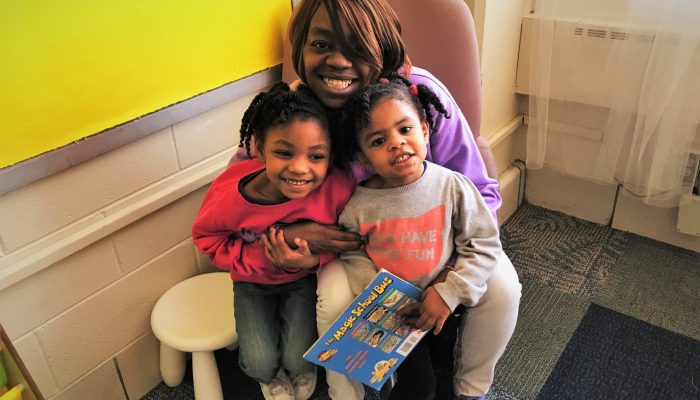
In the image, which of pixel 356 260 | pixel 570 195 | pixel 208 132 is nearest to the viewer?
pixel 356 260

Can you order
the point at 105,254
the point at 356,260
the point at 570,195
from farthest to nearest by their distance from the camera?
the point at 570,195 → the point at 105,254 → the point at 356,260

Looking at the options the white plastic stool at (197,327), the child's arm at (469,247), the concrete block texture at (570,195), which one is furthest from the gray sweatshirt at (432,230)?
the concrete block texture at (570,195)

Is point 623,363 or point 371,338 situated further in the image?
point 623,363

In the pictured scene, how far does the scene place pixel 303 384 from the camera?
4.37 feet

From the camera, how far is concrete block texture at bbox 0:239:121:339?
1.10 metres

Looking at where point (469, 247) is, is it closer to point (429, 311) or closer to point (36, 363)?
point (429, 311)

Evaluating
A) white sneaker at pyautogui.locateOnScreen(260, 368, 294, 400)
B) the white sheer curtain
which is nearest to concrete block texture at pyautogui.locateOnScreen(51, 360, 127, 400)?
white sneaker at pyautogui.locateOnScreen(260, 368, 294, 400)

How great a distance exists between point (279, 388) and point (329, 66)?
28.4 inches

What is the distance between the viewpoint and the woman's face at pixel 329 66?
104cm

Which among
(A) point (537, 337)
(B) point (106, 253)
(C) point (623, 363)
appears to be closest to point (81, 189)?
(B) point (106, 253)

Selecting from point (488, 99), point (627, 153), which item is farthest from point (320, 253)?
point (627, 153)

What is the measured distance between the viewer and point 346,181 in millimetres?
1104

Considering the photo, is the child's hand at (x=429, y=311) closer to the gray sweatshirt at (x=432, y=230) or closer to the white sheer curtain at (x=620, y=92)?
the gray sweatshirt at (x=432, y=230)

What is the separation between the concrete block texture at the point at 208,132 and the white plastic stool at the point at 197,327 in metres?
0.31
